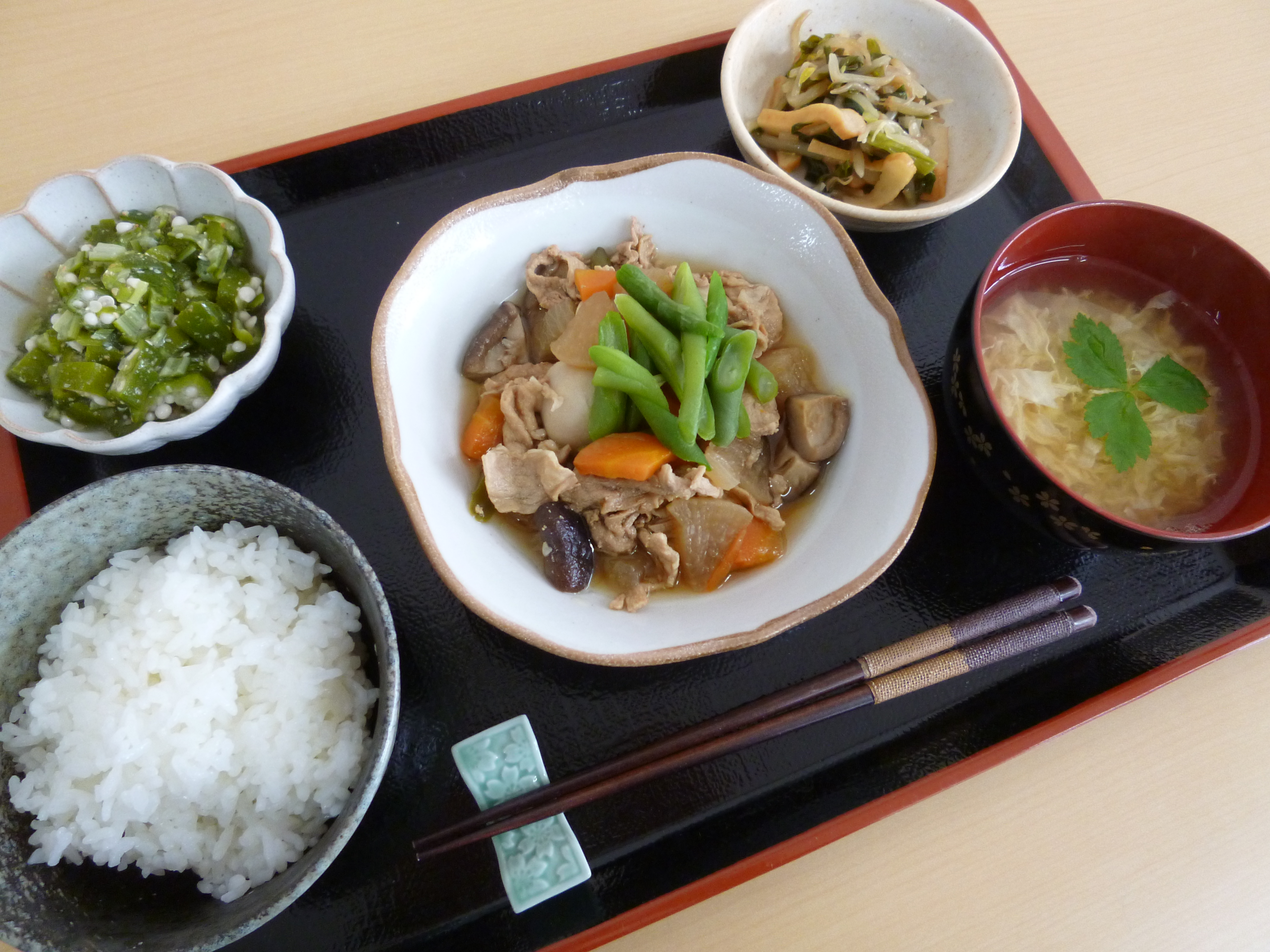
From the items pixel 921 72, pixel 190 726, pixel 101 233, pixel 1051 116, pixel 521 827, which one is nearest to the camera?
pixel 190 726

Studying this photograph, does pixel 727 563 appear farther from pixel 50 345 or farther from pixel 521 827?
pixel 50 345

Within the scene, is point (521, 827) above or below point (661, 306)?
below

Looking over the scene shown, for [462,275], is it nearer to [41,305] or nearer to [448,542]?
[448,542]

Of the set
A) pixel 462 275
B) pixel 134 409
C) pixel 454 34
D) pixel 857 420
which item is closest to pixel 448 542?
pixel 462 275

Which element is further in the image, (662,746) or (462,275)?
(462,275)

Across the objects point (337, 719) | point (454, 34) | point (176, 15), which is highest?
point (176, 15)

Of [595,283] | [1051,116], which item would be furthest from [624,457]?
[1051,116]

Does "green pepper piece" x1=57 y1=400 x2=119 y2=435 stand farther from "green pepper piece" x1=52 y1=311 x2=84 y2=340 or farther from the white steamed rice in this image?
the white steamed rice
